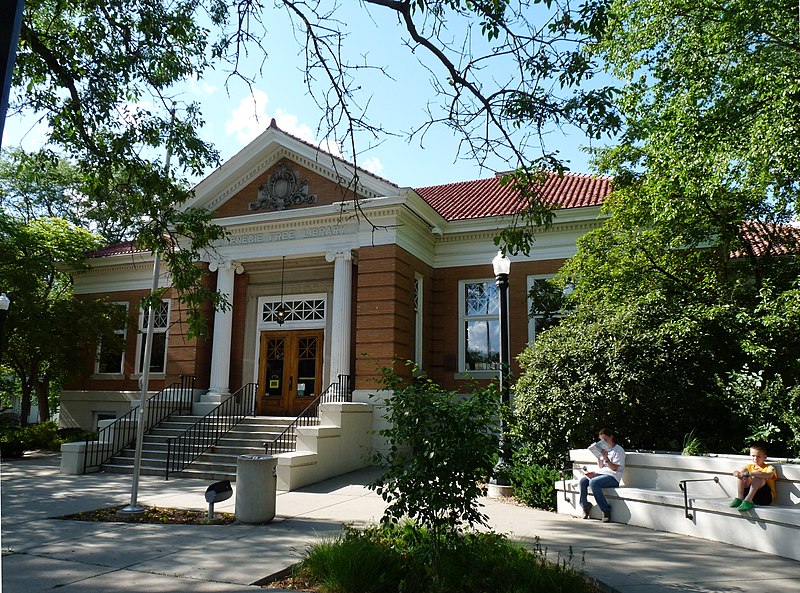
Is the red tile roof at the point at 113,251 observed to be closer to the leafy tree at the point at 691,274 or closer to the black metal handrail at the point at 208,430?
the black metal handrail at the point at 208,430

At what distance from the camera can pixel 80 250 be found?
2392cm

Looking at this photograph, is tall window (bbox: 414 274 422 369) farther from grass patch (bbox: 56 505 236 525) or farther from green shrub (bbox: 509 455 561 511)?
grass patch (bbox: 56 505 236 525)

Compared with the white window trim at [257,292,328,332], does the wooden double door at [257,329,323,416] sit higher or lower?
lower

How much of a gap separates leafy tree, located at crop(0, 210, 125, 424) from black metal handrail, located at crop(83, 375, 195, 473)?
490 centimetres

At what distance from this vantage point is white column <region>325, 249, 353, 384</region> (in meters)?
17.7

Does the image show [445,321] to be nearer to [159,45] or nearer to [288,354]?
[288,354]

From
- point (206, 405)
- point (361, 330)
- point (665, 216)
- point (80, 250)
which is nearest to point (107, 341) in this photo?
point (80, 250)

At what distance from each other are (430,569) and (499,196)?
57.9 feet

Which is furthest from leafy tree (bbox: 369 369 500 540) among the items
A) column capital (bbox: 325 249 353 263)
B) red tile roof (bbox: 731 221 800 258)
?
column capital (bbox: 325 249 353 263)

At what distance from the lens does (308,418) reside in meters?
16.4

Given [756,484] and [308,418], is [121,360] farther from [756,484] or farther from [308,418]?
[756,484]

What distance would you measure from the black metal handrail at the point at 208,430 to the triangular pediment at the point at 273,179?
225 inches

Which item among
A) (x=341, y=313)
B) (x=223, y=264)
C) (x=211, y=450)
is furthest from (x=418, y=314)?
(x=211, y=450)

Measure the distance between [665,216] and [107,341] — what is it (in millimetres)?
19178
